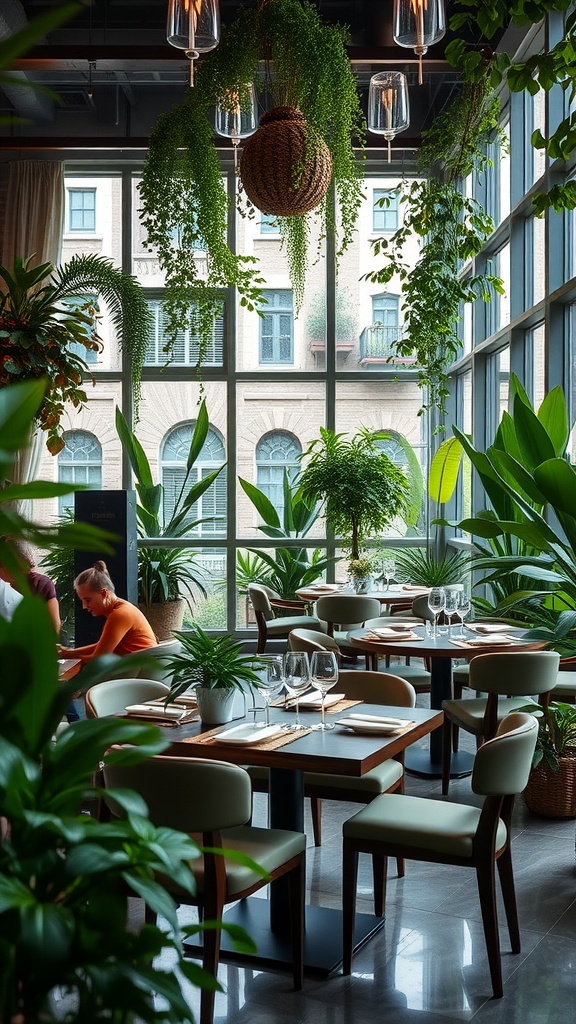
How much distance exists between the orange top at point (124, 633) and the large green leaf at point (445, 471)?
4570 millimetres

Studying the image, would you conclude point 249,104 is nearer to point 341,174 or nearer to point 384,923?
point 341,174

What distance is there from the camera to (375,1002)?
2.91 metres

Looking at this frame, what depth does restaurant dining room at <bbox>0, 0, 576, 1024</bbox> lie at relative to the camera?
96 centimetres

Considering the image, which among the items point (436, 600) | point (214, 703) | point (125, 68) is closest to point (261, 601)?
point (436, 600)

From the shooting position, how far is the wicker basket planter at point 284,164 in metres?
4.12

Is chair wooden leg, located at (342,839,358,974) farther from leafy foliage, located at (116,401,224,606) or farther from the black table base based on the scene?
leafy foliage, located at (116,401,224,606)

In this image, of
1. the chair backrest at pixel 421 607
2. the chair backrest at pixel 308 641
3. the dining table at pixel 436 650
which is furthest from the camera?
the chair backrest at pixel 421 607

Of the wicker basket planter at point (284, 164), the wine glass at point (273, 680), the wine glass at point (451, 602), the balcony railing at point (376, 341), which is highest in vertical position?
the balcony railing at point (376, 341)

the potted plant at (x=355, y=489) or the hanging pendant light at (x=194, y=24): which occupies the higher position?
the hanging pendant light at (x=194, y=24)

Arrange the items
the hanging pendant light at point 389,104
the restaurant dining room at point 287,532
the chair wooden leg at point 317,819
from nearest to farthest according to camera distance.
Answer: the restaurant dining room at point 287,532 < the chair wooden leg at point 317,819 < the hanging pendant light at point 389,104

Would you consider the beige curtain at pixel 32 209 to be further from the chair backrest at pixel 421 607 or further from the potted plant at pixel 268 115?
the chair backrest at pixel 421 607

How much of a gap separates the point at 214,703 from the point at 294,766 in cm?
52

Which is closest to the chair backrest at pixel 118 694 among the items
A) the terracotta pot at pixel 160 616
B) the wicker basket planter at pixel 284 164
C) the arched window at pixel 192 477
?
the wicker basket planter at pixel 284 164

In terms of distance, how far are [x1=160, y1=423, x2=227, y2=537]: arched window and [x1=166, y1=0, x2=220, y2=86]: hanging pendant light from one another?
5795mm
